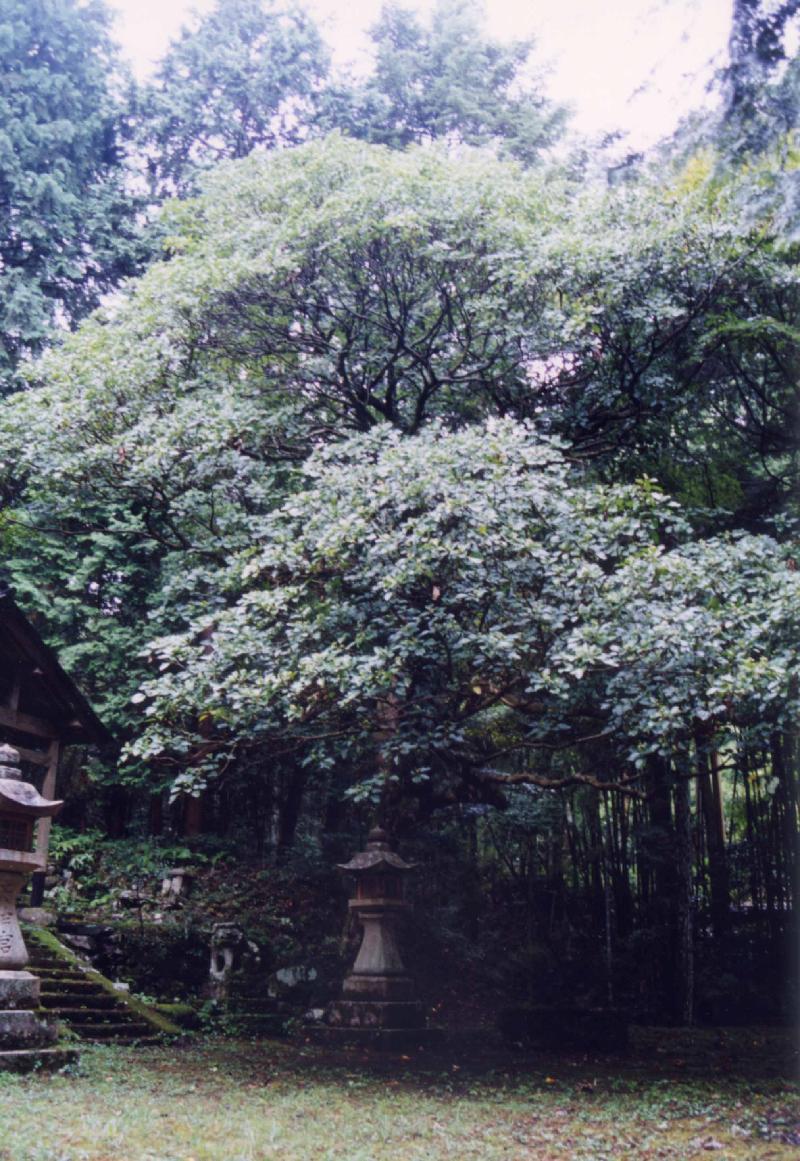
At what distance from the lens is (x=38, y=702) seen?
11.2m

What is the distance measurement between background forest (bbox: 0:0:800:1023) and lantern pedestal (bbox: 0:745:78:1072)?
2.49 ft

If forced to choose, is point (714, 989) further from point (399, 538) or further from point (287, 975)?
point (399, 538)

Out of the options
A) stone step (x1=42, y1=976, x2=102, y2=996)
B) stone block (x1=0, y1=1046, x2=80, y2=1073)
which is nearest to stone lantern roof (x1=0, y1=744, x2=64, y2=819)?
stone block (x1=0, y1=1046, x2=80, y2=1073)

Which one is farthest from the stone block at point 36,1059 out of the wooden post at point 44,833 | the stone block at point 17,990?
the wooden post at point 44,833

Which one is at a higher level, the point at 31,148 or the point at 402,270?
the point at 31,148

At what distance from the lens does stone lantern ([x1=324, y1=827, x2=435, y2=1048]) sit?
29.1ft

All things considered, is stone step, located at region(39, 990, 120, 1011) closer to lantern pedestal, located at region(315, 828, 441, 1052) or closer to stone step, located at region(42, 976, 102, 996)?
stone step, located at region(42, 976, 102, 996)

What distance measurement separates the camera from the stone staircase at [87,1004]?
8.36 m

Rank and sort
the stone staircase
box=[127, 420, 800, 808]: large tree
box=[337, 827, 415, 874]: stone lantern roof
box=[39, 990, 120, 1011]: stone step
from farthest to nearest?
1. box=[337, 827, 415, 874]: stone lantern roof
2. box=[39, 990, 120, 1011]: stone step
3. the stone staircase
4. box=[127, 420, 800, 808]: large tree

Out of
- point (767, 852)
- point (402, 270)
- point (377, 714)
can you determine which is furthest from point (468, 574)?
point (767, 852)

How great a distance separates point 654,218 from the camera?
845 centimetres

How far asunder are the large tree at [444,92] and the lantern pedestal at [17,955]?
1270cm

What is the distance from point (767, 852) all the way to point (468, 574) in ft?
25.4

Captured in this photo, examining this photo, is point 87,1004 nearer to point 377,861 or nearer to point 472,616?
point 377,861
